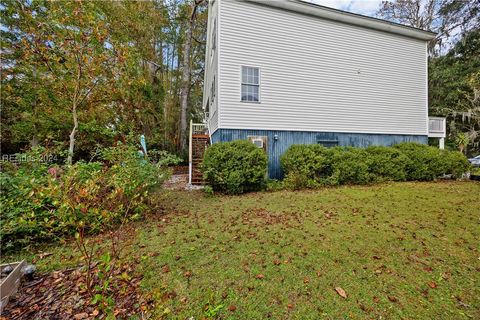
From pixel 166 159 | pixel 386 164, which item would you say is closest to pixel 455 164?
pixel 386 164

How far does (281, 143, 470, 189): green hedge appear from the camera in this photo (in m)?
8.02

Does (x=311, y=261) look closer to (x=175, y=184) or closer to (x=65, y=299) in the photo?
(x=65, y=299)

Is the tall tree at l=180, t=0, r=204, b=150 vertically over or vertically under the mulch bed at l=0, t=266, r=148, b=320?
over

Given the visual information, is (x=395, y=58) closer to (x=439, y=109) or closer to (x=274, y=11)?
(x=274, y=11)

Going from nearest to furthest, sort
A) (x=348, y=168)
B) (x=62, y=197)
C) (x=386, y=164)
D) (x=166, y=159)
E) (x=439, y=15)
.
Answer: (x=62, y=197), (x=166, y=159), (x=348, y=168), (x=386, y=164), (x=439, y=15)

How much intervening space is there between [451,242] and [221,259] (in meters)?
3.76

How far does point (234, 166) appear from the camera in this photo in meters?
7.12

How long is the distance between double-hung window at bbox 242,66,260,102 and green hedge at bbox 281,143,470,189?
275 cm

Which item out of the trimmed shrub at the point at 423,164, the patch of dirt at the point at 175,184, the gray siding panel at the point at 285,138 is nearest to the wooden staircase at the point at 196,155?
the patch of dirt at the point at 175,184

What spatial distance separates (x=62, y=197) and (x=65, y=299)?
108cm

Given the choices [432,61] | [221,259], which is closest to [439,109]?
[432,61]

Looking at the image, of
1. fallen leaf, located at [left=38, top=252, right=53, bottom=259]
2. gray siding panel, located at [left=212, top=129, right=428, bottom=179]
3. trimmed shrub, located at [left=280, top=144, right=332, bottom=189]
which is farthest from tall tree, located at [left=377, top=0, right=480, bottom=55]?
fallen leaf, located at [left=38, top=252, right=53, bottom=259]

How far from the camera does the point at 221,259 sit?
295cm

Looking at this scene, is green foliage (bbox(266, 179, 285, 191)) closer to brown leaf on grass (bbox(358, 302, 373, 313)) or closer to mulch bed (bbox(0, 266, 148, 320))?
brown leaf on grass (bbox(358, 302, 373, 313))
